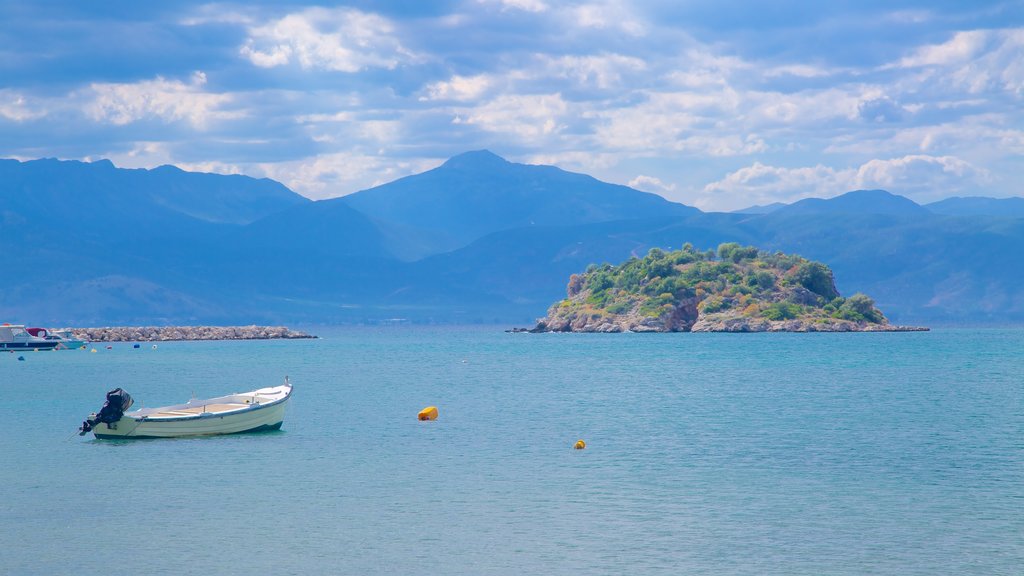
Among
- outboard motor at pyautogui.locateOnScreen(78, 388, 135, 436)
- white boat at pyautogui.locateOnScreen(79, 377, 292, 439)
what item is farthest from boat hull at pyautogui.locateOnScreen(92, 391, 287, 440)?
outboard motor at pyautogui.locateOnScreen(78, 388, 135, 436)

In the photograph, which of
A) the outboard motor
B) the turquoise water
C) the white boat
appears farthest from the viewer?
the white boat

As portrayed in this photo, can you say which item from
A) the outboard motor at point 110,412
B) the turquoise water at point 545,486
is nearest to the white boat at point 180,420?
the outboard motor at point 110,412

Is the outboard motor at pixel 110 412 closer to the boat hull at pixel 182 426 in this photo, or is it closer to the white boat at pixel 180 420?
the white boat at pixel 180 420

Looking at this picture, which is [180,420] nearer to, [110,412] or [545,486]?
[110,412]

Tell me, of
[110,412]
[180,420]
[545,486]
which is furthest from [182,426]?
[545,486]

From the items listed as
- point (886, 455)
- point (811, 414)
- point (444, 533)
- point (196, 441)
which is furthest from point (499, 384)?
point (444, 533)

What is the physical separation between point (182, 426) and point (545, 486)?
2455 centimetres

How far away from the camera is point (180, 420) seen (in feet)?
211

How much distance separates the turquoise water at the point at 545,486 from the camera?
36.3 meters

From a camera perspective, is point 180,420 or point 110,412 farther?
point 180,420

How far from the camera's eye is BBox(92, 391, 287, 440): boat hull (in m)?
64.1

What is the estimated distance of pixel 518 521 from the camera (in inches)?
1612

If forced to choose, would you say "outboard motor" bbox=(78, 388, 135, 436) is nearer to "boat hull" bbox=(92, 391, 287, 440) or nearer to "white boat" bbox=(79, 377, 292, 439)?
"white boat" bbox=(79, 377, 292, 439)

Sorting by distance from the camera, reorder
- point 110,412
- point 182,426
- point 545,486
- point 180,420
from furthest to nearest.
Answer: point 182,426, point 180,420, point 110,412, point 545,486
